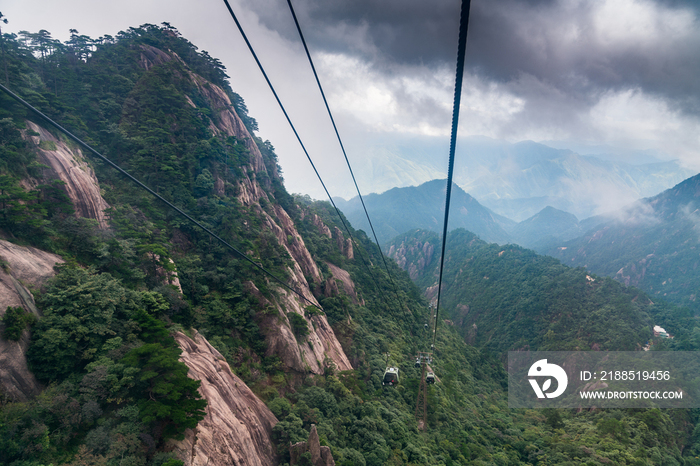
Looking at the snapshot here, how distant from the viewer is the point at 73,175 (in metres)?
23.4

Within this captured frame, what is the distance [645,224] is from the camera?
16850 cm

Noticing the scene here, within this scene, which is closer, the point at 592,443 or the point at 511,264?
the point at 592,443

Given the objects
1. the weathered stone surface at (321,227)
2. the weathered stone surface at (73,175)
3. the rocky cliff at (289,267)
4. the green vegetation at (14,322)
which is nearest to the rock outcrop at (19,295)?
the green vegetation at (14,322)

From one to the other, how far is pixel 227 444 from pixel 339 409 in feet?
41.1

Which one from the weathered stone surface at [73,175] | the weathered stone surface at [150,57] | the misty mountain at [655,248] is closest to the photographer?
the weathered stone surface at [73,175]

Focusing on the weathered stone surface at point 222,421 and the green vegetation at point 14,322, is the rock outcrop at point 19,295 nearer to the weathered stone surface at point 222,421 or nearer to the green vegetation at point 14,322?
the green vegetation at point 14,322

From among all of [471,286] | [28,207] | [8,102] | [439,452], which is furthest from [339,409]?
[471,286]

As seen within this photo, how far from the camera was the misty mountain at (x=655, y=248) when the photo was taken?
11412 cm

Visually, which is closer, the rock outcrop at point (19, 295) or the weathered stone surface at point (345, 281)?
the rock outcrop at point (19, 295)

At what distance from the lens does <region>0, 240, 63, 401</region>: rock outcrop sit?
11.6m

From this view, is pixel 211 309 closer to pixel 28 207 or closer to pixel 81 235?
pixel 81 235
